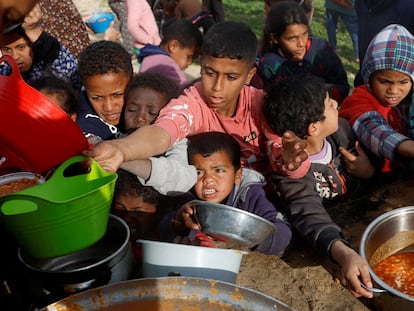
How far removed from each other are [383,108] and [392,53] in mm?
320

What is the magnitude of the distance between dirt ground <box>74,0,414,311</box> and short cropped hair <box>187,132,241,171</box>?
51cm

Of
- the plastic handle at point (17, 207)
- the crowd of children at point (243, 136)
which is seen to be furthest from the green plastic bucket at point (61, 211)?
the crowd of children at point (243, 136)

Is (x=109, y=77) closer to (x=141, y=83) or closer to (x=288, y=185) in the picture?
(x=141, y=83)

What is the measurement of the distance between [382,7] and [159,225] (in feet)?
8.93

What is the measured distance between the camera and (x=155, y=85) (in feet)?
8.82

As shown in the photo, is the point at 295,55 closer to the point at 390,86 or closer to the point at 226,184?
the point at 390,86

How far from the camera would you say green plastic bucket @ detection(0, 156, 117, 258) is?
1.42 m

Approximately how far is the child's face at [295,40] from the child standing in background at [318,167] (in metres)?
0.94

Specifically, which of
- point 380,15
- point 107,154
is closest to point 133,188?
point 107,154

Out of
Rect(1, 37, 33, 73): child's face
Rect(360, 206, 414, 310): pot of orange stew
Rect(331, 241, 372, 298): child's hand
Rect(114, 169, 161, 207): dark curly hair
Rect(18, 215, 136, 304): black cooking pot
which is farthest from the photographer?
Rect(1, 37, 33, 73): child's face

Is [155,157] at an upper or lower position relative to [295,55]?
upper

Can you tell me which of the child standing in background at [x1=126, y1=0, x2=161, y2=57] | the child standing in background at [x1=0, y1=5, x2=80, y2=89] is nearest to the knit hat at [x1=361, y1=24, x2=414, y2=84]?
the child standing in background at [x1=0, y1=5, x2=80, y2=89]

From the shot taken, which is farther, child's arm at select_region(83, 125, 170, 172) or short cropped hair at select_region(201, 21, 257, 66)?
short cropped hair at select_region(201, 21, 257, 66)

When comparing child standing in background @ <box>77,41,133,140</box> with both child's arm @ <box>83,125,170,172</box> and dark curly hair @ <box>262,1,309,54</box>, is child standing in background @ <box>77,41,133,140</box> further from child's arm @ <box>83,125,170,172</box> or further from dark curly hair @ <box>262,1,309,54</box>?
dark curly hair @ <box>262,1,309,54</box>
